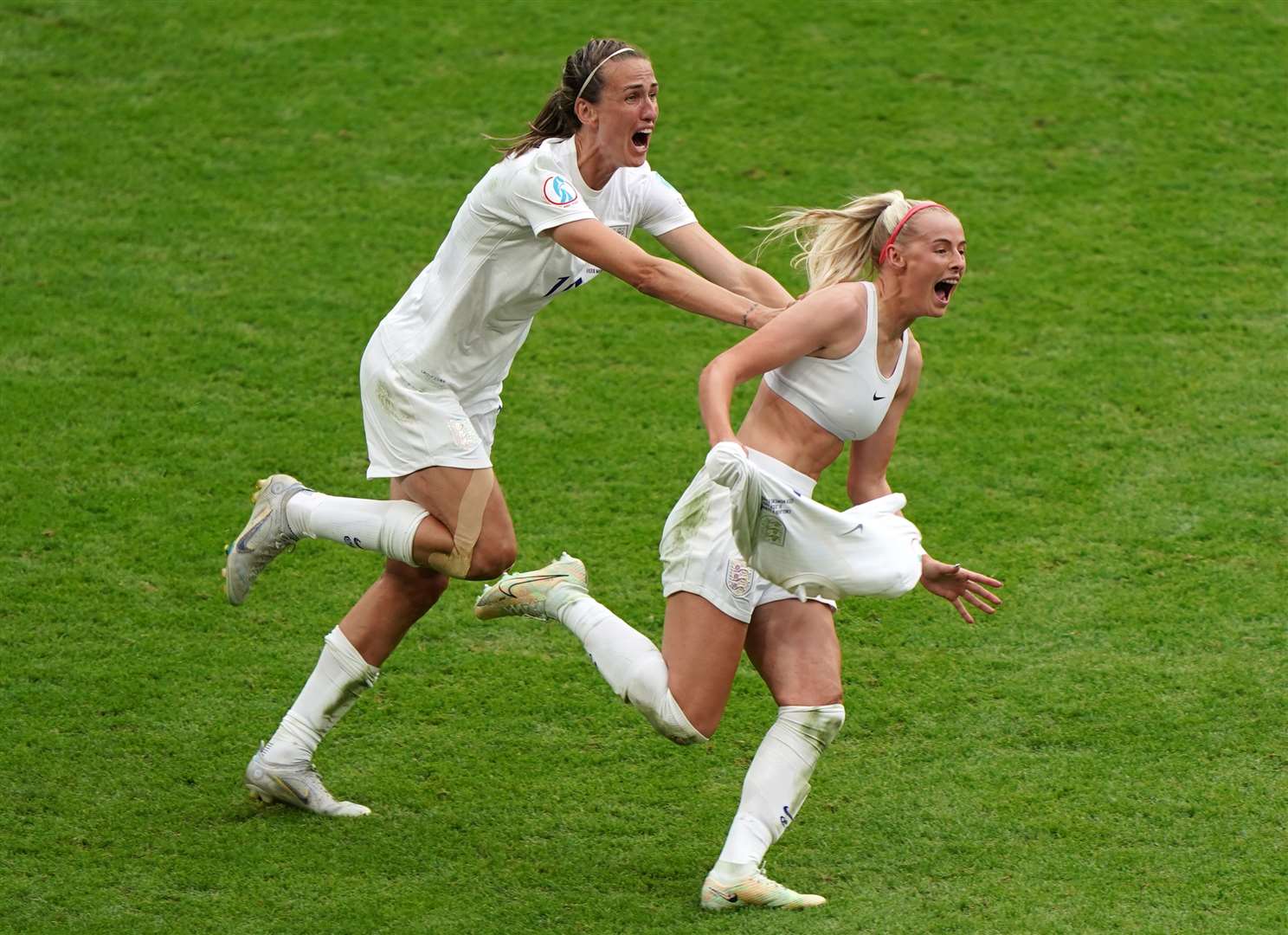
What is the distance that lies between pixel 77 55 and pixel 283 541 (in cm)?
636

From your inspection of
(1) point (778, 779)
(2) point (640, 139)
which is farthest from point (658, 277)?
(1) point (778, 779)

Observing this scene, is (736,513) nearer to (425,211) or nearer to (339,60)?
(425,211)

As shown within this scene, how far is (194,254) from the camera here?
28.4 ft

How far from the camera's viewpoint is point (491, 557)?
4.80 m

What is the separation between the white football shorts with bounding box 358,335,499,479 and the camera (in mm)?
4809

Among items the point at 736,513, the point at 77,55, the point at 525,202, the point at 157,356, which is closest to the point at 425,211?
the point at 157,356

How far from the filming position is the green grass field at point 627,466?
4688mm

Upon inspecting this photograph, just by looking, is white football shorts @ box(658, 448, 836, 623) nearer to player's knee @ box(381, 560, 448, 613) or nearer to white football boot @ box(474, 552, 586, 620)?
white football boot @ box(474, 552, 586, 620)

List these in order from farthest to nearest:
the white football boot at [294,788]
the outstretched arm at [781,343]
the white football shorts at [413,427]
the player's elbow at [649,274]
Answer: the white football boot at [294,788]
the white football shorts at [413,427]
the player's elbow at [649,274]
the outstretched arm at [781,343]

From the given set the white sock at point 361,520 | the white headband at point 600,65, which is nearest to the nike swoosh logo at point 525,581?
the white sock at point 361,520

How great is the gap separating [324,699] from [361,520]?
57 cm

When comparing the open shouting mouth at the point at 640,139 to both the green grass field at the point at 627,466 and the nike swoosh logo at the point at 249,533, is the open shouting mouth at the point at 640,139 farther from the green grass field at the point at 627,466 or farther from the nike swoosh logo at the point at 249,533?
the green grass field at the point at 627,466

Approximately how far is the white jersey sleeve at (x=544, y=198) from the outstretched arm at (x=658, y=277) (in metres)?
0.06

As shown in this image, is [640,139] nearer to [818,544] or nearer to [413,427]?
[413,427]
